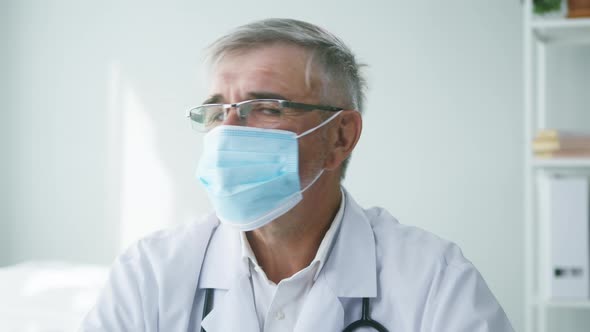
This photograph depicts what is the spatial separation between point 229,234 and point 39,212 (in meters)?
2.18

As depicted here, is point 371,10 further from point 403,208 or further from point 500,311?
point 500,311

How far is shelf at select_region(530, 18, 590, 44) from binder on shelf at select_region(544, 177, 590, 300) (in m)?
0.46

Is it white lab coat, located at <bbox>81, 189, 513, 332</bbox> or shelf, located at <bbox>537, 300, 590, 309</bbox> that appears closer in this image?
white lab coat, located at <bbox>81, 189, 513, 332</bbox>

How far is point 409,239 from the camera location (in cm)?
132

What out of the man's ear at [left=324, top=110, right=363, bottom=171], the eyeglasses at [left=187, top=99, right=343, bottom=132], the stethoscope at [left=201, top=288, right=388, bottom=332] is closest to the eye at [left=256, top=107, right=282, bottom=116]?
the eyeglasses at [left=187, top=99, right=343, bottom=132]

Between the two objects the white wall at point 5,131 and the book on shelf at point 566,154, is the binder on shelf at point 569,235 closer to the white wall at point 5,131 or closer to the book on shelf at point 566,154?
the book on shelf at point 566,154

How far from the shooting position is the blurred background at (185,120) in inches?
100

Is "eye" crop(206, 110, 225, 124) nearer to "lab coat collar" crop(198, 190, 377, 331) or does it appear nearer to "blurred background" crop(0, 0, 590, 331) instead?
"lab coat collar" crop(198, 190, 377, 331)

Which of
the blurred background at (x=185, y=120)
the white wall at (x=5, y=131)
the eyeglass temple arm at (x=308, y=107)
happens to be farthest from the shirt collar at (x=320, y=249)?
the white wall at (x=5, y=131)

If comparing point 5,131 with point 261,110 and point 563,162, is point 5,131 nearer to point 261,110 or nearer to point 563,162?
point 261,110

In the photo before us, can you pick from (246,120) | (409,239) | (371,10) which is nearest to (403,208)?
(371,10)

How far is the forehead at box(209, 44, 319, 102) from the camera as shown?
125cm

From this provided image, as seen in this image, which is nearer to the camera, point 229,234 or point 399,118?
point 229,234

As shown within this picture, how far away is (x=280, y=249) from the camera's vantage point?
132 cm
